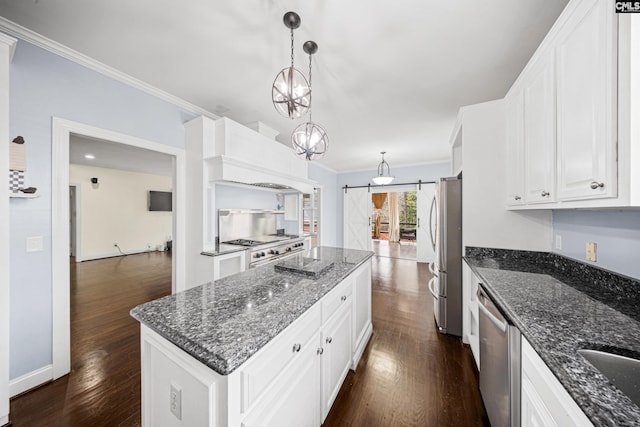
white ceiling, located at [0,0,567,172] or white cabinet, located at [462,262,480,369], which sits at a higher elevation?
white ceiling, located at [0,0,567,172]

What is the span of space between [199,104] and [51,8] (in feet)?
4.30

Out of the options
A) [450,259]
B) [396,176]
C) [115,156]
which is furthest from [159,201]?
[450,259]

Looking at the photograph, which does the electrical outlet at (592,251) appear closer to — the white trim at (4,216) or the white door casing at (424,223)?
the white trim at (4,216)

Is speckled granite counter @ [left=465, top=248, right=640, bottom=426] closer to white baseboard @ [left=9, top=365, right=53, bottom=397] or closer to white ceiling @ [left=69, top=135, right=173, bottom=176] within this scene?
white baseboard @ [left=9, top=365, right=53, bottom=397]

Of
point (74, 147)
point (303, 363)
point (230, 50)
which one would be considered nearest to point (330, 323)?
point (303, 363)

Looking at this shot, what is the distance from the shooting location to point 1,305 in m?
1.34

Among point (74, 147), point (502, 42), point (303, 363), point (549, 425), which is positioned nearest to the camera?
point (549, 425)

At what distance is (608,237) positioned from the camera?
1354mm

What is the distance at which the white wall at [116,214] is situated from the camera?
18.8ft

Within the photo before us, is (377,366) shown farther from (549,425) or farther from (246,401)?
(246,401)

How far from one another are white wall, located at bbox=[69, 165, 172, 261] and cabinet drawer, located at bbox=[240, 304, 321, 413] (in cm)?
741

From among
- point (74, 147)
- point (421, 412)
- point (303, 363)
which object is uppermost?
point (74, 147)

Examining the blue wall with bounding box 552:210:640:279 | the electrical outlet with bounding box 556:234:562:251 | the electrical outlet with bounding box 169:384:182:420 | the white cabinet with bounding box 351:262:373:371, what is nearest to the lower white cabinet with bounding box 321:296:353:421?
the white cabinet with bounding box 351:262:373:371

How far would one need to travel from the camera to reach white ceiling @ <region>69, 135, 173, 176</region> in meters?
3.92
